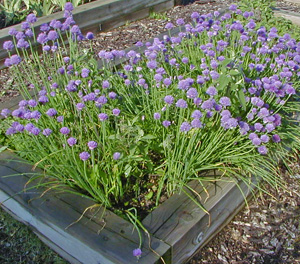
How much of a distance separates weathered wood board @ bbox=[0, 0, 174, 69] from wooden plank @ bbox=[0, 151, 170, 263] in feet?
6.98

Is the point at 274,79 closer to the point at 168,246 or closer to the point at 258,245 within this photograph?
the point at 258,245

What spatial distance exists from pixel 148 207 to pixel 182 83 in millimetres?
679

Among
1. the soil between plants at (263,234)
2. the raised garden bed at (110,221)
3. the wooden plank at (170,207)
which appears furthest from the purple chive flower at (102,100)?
the soil between plants at (263,234)

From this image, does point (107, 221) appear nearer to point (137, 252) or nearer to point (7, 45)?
point (137, 252)

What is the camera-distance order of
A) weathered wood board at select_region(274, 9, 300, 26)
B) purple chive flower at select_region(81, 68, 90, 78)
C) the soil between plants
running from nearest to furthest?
the soil between plants
purple chive flower at select_region(81, 68, 90, 78)
weathered wood board at select_region(274, 9, 300, 26)

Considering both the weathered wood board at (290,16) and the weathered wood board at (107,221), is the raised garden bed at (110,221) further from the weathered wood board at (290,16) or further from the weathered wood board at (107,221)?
the weathered wood board at (290,16)

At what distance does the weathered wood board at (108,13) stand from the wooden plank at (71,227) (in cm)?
213

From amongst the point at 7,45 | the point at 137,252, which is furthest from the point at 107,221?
the point at 7,45

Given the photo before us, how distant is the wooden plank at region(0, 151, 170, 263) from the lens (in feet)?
5.71

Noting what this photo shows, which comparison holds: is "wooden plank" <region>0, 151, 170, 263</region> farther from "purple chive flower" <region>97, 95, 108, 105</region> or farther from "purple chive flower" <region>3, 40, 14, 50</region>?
"purple chive flower" <region>3, 40, 14, 50</region>

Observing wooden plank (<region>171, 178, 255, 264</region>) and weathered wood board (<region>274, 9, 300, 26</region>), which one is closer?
wooden plank (<region>171, 178, 255, 264</region>)

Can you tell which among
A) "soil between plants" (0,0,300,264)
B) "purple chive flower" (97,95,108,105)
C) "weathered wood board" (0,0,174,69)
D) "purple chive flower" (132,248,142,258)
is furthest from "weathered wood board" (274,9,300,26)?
"purple chive flower" (132,248,142,258)

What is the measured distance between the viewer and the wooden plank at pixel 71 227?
174 cm

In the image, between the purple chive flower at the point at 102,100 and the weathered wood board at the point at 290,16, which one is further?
the weathered wood board at the point at 290,16
